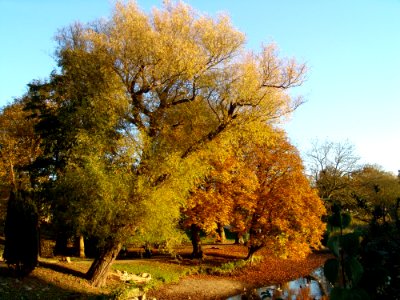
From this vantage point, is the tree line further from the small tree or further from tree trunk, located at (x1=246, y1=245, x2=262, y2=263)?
the small tree

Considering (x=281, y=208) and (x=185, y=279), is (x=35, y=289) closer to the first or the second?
(x=185, y=279)

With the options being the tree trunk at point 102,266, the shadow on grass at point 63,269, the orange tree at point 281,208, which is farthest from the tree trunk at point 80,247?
the orange tree at point 281,208

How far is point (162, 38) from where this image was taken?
60.3 feet

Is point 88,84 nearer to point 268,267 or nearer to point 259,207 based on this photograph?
point 259,207

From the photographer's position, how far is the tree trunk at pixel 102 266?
17.5 m

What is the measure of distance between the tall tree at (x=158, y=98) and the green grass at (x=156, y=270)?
126 inches

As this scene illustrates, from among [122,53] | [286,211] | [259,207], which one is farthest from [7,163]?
[286,211]

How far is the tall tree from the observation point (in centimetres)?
1725

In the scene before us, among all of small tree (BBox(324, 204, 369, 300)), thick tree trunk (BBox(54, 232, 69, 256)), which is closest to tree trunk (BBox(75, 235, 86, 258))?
thick tree trunk (BBox(54, 232, 69, 256))

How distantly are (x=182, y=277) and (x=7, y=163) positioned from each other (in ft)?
44.9

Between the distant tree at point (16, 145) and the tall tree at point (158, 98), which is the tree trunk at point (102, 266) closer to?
the tall tree at point (158, 98)

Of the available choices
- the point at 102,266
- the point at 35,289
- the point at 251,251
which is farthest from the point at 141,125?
the point at 251,251

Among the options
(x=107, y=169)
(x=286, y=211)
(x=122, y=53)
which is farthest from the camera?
(x=286, y=211)

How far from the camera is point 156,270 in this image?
2216 centimetres
